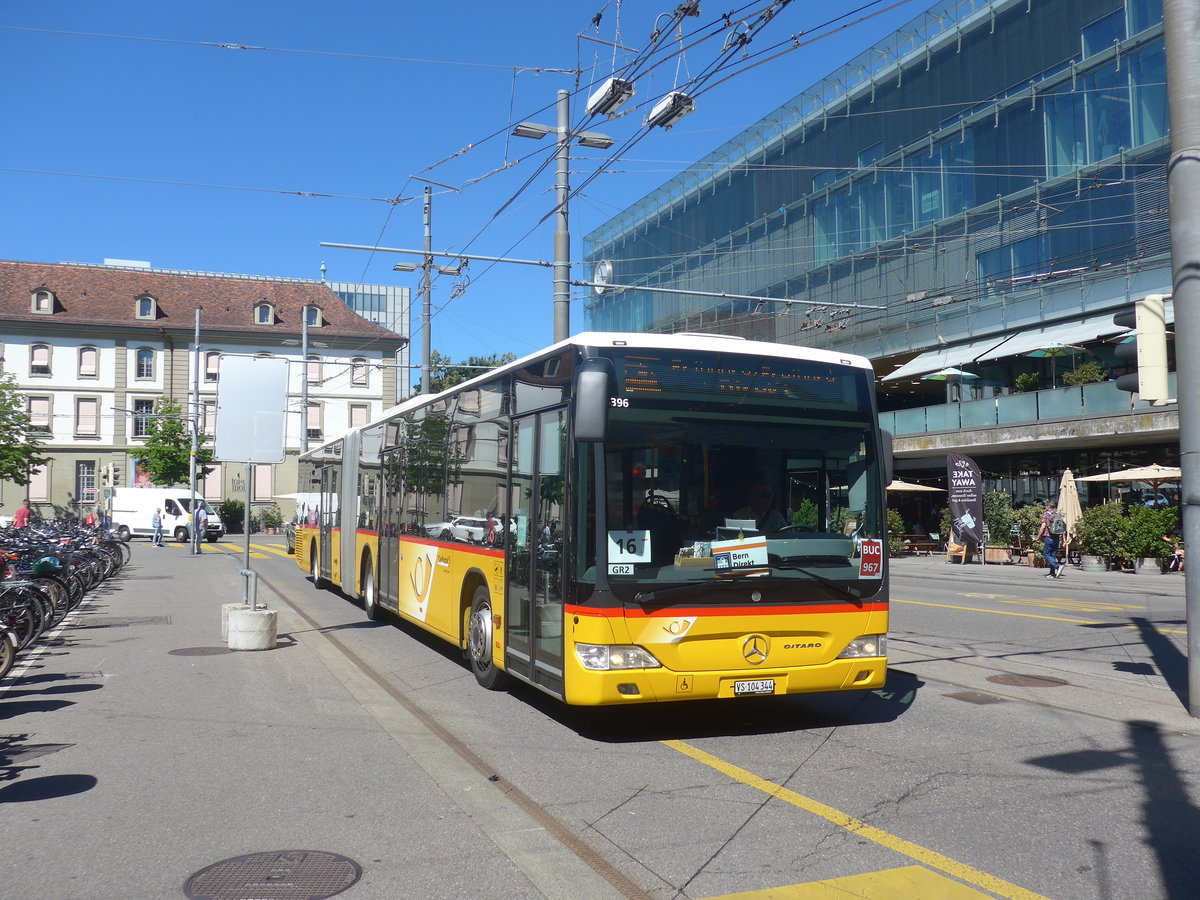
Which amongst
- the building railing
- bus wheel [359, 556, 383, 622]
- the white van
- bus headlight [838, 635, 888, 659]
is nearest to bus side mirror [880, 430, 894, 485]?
bus headlight [838, 635, 888, 659]

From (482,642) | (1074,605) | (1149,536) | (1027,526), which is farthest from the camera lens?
(1027,526)

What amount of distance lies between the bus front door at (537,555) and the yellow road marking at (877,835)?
1367mm

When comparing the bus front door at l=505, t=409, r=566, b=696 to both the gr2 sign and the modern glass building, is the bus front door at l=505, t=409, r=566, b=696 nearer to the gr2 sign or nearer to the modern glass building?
the gr2 sign

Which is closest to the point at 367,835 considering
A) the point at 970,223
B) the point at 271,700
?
the point at 271,700

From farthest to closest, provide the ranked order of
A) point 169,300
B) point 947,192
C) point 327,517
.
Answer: point 169,300, point 947,192, point 327,517

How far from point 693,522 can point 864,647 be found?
1.66 metres

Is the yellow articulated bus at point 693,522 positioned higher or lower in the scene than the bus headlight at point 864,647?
higher

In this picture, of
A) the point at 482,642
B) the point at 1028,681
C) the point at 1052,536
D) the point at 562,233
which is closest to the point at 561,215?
the point at 562,233

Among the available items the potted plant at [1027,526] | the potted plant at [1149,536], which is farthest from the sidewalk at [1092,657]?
the potted plant at [1027,526]

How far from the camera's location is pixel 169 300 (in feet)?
228

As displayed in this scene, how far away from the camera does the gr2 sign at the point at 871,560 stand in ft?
26.0

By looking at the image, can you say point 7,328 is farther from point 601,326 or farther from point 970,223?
point 970,223

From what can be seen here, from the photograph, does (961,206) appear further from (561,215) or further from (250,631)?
(250,631)

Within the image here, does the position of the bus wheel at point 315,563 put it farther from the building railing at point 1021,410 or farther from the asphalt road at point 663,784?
the building railing at point 1021,410
